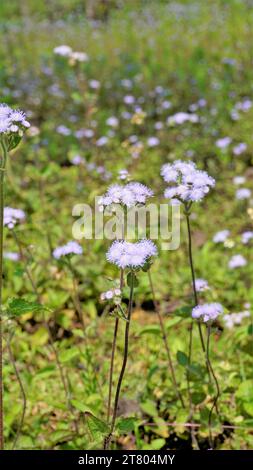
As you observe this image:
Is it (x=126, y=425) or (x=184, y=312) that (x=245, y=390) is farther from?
(x=126, y=425)

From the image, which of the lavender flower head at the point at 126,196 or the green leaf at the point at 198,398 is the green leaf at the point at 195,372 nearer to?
the green leaf at the point at 198,398

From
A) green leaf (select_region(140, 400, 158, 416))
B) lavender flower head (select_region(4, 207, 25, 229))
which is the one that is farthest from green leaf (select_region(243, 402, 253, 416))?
lavender flower head (select_region(4, 207, 25, 229))

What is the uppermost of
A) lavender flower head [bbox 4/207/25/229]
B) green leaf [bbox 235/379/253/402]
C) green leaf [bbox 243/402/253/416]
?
lavender flower head [bbox 4/207/25/229]

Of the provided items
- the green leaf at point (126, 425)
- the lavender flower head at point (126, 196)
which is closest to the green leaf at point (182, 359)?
the green leaf at point (126, 425)

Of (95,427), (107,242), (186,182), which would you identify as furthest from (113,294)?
(107,242)

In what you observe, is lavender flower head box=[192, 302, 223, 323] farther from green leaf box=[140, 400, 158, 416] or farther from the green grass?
green leaf box=[140, 400, 158, 416]
